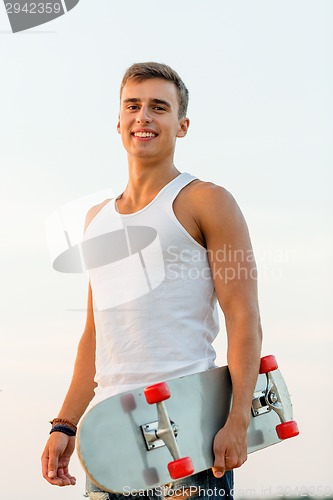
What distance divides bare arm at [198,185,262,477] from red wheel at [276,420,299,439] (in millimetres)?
239

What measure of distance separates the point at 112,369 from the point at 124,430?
0.27m

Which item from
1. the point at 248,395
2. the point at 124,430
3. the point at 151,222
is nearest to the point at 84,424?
the point at 124,430

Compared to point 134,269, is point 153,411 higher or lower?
lower

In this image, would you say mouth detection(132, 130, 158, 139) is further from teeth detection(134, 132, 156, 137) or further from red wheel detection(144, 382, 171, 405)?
red wheel detection(144, 382, 171, 405)

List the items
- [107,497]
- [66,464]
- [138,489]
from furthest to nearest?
1. [66,464]
2. [107,497]
3. [138,489]

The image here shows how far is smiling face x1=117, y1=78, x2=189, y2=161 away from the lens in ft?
9.46

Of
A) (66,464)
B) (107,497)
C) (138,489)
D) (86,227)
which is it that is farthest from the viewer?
(86,227)

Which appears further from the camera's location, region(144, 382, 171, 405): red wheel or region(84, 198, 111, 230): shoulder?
region(84, 198, 111, 230): shoulder

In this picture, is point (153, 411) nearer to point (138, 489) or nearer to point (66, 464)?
point (138, 489)

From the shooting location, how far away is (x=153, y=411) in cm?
253

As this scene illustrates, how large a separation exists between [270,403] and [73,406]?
74cm

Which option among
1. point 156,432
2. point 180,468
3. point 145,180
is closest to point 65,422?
point 156,432

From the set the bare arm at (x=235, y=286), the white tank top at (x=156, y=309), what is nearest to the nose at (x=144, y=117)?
the white tank top at (x=156, y=309)

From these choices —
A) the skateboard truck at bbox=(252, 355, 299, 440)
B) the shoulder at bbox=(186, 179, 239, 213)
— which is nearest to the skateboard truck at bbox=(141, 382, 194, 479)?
the skateboard truck at bbox=(252, 355, 299, 440)
